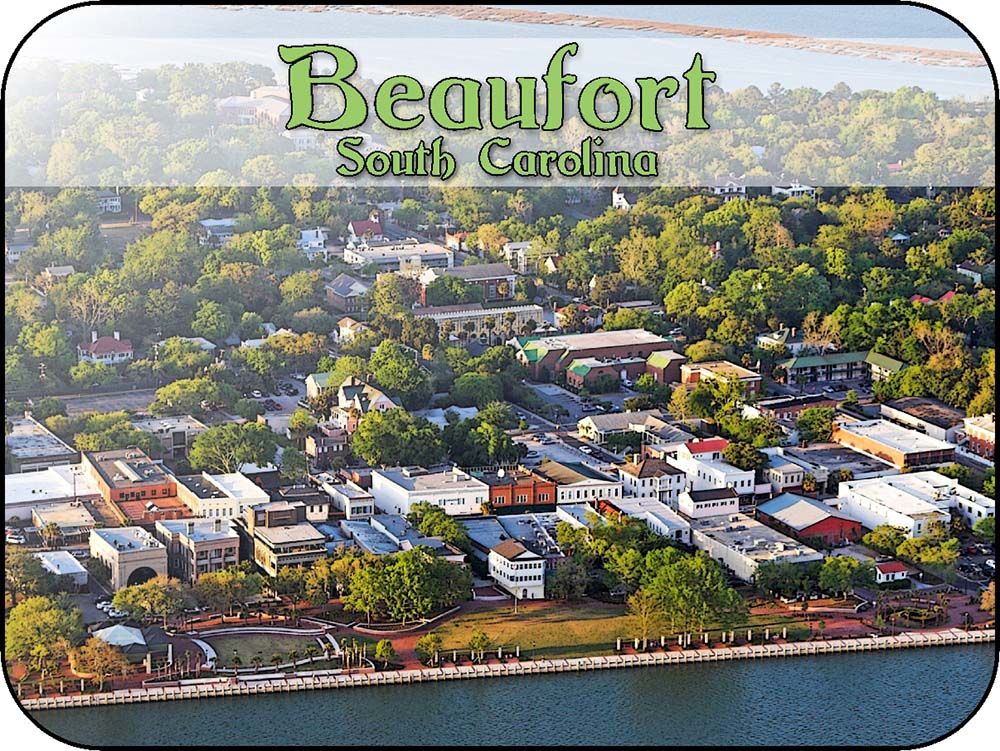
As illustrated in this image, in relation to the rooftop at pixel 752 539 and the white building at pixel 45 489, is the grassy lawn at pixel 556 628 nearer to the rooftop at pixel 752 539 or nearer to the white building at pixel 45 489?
the rooftop at pixel 752 539

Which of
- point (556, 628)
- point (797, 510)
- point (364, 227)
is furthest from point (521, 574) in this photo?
point (364, 227)

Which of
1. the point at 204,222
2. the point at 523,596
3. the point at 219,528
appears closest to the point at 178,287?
the point at 204,222

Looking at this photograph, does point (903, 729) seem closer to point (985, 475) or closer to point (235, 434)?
point (985, 475)

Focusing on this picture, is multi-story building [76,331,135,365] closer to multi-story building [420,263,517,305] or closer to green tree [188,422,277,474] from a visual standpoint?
green tree [188,422,277,474]

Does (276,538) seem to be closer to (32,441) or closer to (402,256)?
(32,441)

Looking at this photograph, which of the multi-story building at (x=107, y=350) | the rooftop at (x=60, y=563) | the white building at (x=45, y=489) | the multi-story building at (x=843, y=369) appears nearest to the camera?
the rooftop at (x=60, y=563)

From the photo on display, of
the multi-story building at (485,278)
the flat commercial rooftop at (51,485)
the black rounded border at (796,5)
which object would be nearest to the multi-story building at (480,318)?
the multi-story building at (485,278)
